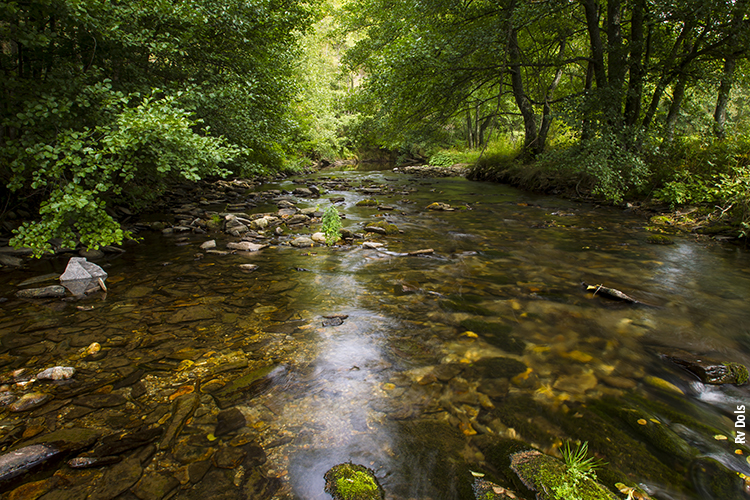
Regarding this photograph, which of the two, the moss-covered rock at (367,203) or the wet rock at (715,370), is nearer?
the wet rock at (715,370)

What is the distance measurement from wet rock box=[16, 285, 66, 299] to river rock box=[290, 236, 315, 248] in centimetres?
407

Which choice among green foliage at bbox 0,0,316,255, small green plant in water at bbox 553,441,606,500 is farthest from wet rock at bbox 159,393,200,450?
green foliage at bbox 0,0,316,255

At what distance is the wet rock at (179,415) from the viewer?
2.48 m

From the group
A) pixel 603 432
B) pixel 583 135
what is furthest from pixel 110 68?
pixel 583 135

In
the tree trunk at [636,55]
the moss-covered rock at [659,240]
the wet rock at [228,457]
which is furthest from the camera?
the tree trunk at [636,55]

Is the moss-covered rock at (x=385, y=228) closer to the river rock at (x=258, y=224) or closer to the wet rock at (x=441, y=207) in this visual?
the river rock at (x=258, y=224)

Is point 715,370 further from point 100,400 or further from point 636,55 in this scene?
point 636,55

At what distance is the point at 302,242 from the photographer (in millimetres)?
7938

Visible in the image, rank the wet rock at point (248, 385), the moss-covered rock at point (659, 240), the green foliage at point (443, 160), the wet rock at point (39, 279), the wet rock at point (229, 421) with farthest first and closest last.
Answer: the green foliage at point (443, 160) → the moss-covered rock at point (659, 240) → the wet rock at point (39, 279) → the wet rock at point (248, 385) → the wet rock at point (229, 421)

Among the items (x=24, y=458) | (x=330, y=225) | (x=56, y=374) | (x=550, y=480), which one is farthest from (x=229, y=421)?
(x=330, y=225)

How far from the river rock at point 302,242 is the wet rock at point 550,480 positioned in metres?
6.25

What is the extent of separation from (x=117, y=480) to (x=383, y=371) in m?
2.11

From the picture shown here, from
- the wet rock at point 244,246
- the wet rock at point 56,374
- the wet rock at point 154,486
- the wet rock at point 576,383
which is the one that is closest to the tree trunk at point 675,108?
the wet rock at point 576,383

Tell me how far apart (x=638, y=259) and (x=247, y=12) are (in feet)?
34.0
